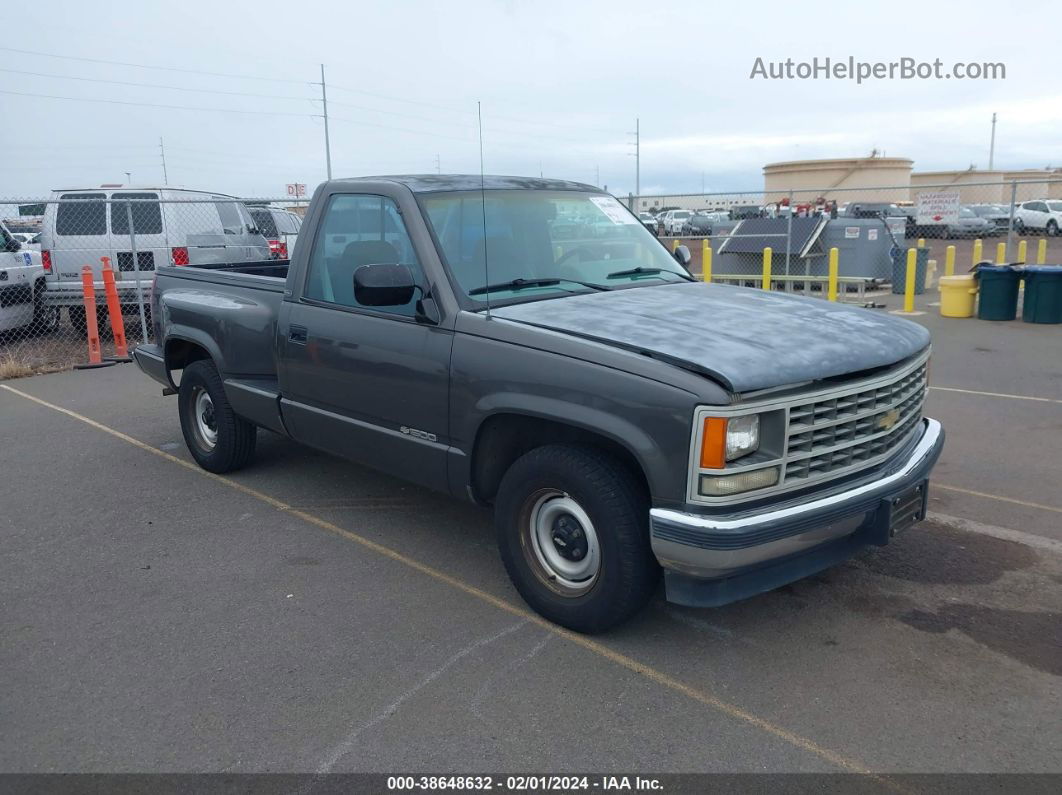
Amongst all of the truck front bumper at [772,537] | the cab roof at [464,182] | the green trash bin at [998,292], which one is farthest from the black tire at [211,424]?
the green trash bin at [998,292]

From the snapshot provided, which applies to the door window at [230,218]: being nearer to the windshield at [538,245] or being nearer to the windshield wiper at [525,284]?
the windshield at [538,245]

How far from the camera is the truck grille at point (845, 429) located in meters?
3.49

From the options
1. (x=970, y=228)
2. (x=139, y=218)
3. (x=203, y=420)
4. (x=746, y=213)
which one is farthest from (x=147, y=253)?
(x=970, y=228)

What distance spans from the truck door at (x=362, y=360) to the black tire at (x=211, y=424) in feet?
3.18

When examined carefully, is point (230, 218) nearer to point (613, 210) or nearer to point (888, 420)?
point (613, 210)

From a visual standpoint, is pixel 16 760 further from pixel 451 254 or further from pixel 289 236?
pixel 289 236

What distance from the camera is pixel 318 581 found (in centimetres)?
461

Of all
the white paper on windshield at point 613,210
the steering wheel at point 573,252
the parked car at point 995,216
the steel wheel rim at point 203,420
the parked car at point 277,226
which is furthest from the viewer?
the parked car at point 995,216

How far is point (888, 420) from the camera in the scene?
390cm

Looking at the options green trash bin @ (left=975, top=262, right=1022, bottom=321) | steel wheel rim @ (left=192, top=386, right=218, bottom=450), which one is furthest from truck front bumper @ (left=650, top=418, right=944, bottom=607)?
green trash bin @ (left=975, top=262, right=1022, bottom=321)

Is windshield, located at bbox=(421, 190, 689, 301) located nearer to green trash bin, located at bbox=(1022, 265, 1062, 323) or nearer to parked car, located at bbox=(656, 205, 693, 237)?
green trash bin, located at bbox=(1022, 265, 1062, 323)

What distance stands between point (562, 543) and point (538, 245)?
5.50 feet

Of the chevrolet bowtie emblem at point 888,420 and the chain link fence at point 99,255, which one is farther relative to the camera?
the chain link fence at point 99,255

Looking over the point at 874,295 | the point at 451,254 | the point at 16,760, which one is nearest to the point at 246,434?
the point at 451,254
